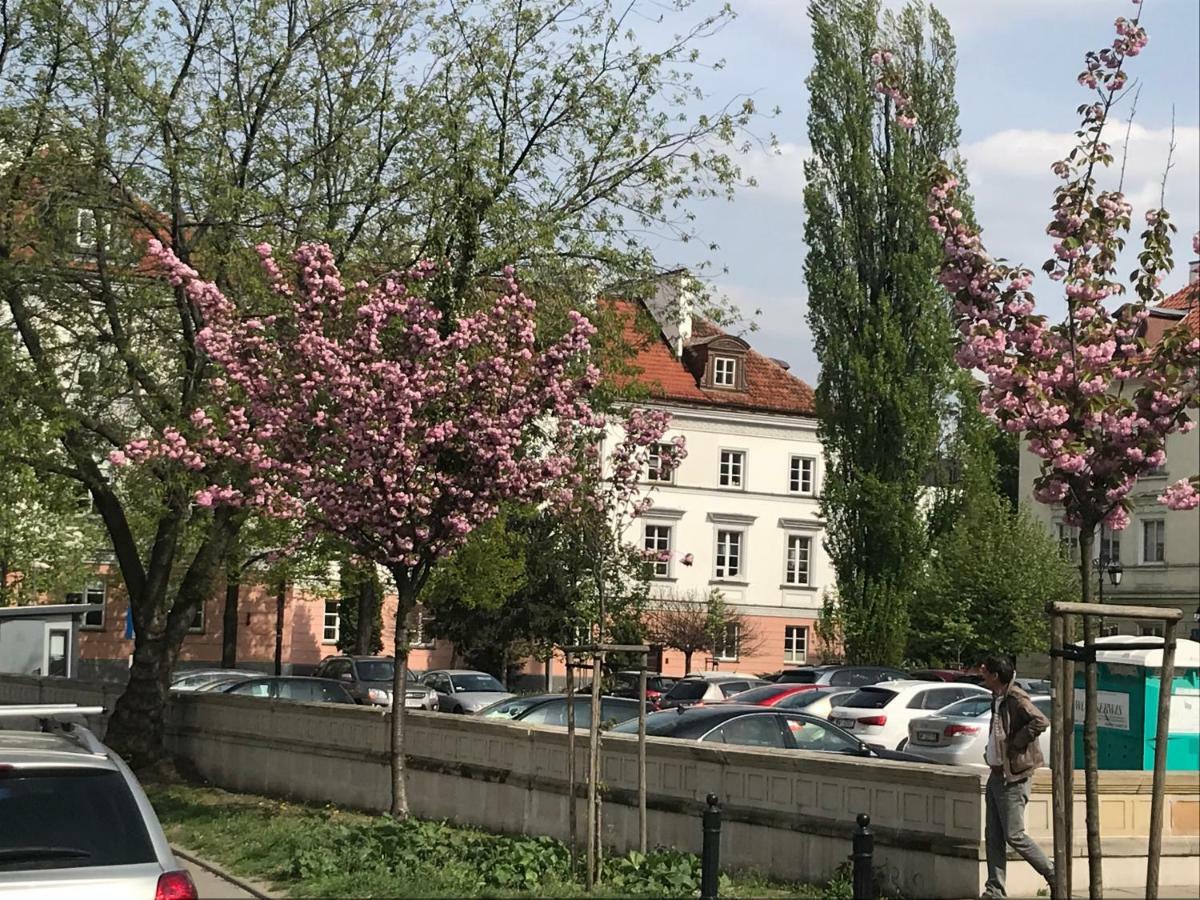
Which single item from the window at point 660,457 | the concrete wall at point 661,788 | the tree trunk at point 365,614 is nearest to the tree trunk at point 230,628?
the tree trunk at point 365,614

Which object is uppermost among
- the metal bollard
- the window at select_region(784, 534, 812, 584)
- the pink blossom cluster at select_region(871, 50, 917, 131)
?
the pink blossom cluster at select_region(871, 50, 917, 131)

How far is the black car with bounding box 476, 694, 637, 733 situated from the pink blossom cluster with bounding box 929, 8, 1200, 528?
10.8m

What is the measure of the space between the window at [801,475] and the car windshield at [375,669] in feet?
103

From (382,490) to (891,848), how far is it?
6.35 metres

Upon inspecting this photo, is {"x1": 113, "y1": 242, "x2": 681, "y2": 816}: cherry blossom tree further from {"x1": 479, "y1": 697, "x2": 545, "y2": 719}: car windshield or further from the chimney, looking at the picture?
{"x1": 479, "y1": 697, "x2": 545, "y2": 719}: car windshield

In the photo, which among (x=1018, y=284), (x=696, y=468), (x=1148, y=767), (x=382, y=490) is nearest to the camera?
(x=1018, y=284)

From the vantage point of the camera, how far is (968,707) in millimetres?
26031

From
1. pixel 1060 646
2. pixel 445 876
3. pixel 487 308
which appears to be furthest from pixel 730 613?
pixel 1060 646

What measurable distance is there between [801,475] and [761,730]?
53.1 m

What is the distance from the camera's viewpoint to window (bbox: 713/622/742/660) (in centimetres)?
6375

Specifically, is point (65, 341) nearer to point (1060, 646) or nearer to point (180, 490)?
point (180, 490)

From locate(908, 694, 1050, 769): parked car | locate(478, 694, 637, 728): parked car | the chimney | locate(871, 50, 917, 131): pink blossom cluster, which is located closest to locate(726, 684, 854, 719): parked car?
locate(478, 694, 637, 728): parked car

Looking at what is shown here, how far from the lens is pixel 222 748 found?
23609mm

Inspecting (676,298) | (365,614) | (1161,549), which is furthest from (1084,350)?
(1161,549)
